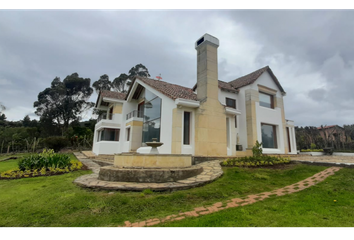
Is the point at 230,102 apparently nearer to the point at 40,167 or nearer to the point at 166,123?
the point at 166,123

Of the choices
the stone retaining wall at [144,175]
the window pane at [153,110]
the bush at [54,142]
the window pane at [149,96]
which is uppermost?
the window pane at [149,96]

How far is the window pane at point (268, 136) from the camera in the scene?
1697 centimetres

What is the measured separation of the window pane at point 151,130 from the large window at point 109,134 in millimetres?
7583

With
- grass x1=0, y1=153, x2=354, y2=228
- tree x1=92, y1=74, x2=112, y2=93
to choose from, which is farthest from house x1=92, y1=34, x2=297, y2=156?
tree x1=92, y1=74, x2=112, y2=93

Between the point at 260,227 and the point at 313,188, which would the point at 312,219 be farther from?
the point at 313,188

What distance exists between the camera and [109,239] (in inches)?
64.2

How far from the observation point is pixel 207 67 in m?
12.4

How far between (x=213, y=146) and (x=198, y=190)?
22.1ft

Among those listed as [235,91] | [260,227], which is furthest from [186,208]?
[235,91]

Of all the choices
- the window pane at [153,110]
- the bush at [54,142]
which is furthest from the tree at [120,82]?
the window pane at [153,110]

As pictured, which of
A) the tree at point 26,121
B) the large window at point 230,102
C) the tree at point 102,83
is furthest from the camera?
the tree at point 26,121

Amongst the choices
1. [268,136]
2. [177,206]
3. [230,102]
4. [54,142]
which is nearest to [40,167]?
[177,206]

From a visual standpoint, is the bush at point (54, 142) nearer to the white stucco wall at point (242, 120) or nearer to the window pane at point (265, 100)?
the white stucco wall at point (242, 120)
